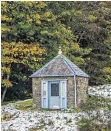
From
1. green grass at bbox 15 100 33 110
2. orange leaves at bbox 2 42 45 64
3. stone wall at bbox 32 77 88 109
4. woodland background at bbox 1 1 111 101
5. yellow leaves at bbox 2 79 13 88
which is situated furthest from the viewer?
woodland background at bbox 1 1 111 101

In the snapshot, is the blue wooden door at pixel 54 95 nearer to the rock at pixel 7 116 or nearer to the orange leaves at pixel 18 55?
the rock at pixel 7 116

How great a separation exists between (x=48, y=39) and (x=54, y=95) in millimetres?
8428

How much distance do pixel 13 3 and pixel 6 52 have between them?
3639 millimetres

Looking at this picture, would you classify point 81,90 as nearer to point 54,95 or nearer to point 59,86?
point 59,86

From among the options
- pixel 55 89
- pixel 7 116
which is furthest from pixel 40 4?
pixel 7 116

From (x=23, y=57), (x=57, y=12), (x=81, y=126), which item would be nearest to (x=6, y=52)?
(x=23, y=57)

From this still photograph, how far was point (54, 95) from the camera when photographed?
23422 mm

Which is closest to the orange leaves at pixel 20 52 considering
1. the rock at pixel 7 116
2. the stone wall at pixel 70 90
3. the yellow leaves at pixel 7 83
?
the yellow leaves at pixel 7 83

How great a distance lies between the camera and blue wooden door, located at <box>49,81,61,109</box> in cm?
2325

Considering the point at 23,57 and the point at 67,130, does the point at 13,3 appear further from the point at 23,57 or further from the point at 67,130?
the point at 67,130

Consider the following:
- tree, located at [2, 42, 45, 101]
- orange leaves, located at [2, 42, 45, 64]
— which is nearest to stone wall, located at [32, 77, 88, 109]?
tree, located at [2, 42, 45, 101]

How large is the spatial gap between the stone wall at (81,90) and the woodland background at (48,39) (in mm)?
6345

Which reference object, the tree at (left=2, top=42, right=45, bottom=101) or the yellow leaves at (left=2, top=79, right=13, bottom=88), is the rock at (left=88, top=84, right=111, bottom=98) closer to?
the tree at (left=2, top=42, right=45, bottom=101)

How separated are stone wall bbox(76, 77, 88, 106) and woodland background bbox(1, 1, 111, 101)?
20.8 feet
